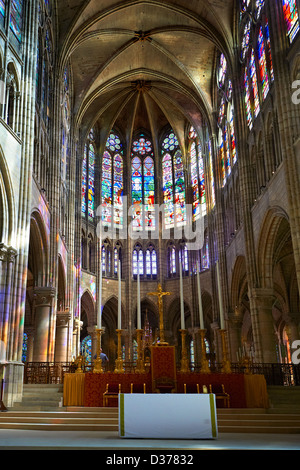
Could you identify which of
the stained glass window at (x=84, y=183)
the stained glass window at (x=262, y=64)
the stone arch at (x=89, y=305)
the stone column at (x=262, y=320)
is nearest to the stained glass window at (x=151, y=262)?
the stone arch at (x=89, y=305)

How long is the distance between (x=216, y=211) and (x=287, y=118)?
12850 millimetres

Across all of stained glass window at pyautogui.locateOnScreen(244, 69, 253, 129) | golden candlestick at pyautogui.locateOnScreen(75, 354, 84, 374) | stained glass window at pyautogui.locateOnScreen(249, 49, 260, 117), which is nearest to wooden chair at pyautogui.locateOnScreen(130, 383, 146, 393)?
golden candlestick at pyautogui.locateOnScreen(75, 354, 84, 374)

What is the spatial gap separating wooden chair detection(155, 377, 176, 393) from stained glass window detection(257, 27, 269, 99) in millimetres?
14029

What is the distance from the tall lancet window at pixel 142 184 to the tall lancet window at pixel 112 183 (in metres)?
1.06

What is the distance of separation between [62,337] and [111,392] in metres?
14.7

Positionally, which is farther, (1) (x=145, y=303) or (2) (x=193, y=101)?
(1) (x=145, y=303)

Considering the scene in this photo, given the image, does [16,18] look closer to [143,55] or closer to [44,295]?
[44,295]

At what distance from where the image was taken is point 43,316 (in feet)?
67.4

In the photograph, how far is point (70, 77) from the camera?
30.0 m

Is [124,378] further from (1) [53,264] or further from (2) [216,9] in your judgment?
(2) [216,9]

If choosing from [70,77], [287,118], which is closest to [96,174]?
[70,77]

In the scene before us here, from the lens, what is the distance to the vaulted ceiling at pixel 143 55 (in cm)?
2542

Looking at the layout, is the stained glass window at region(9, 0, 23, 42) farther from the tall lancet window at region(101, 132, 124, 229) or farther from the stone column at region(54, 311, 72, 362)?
the tall lancet window at region(101, 132, 124, 229)

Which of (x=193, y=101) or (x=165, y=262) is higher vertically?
(x=193, y=101)
